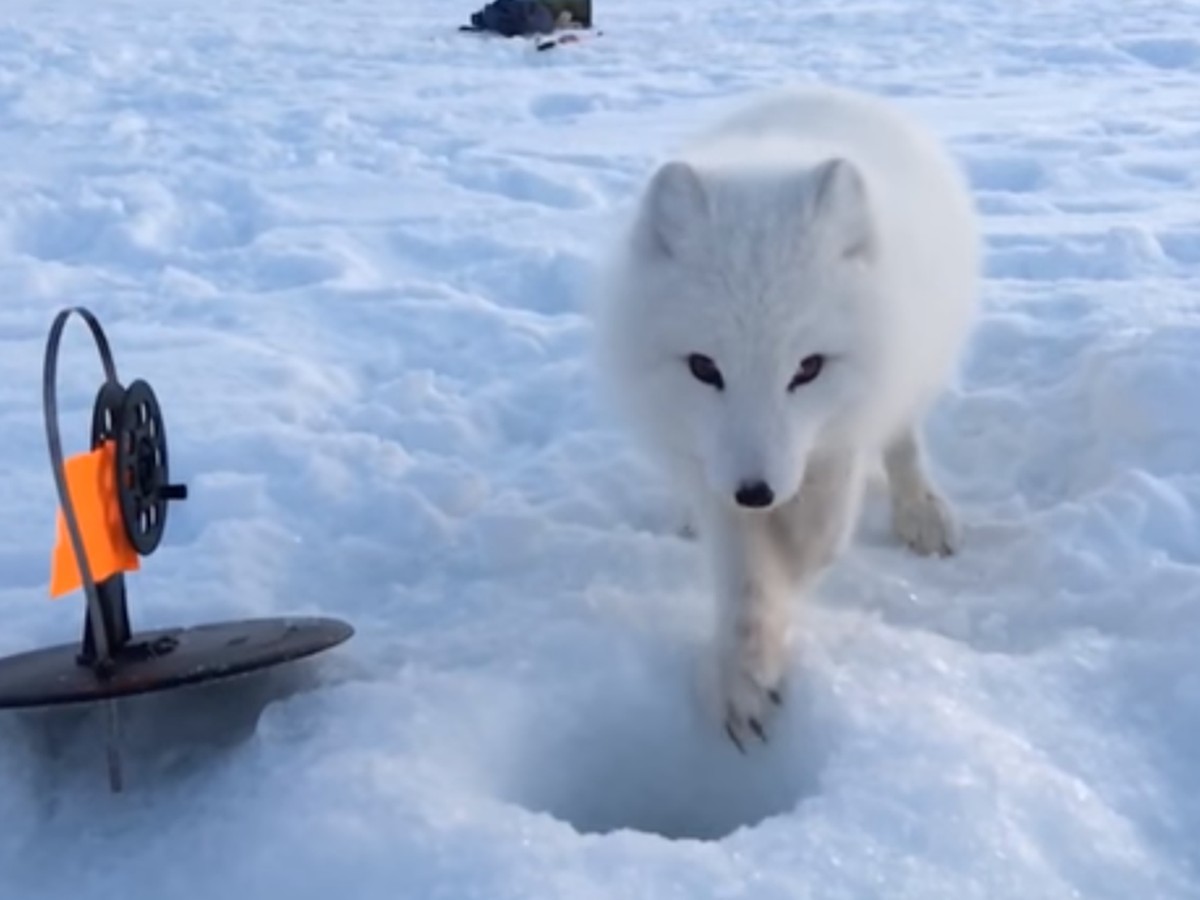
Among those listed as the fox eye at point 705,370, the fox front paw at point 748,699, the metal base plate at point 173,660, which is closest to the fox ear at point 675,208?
the fox eye at point 705,370

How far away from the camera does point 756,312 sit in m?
2.38

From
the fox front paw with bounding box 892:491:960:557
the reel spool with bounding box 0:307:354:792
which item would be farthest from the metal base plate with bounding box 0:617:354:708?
the fox front paw with bounding box 892:491:960:557

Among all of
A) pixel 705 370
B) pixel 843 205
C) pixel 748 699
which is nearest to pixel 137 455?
pixel 705 370

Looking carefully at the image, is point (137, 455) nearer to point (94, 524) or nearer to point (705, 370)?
point (94, 524)

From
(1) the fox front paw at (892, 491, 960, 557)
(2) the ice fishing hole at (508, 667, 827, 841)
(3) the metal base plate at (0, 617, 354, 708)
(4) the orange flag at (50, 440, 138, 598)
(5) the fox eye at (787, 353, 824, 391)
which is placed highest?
(5) the fox eye at (787, 353, 824, 391)

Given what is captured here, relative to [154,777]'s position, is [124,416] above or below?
above

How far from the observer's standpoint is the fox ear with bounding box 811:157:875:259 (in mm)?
2461

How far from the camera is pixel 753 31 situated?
10680 millimetres

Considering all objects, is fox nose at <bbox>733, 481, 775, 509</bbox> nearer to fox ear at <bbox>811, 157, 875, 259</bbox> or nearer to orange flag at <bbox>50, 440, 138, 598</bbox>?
fox ear at <bbox>811, 157, 875, 259</bbox>

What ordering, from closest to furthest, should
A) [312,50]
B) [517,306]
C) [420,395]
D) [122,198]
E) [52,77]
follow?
1. [420,395]
2. [517,306]
3. [122,198]
4. [52,77]
5. [312,50]

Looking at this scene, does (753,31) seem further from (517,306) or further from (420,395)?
(420,395)

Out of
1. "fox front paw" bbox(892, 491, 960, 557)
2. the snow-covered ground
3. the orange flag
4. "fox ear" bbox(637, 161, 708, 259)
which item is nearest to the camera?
the snow-covered ground

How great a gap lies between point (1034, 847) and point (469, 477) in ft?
5.65

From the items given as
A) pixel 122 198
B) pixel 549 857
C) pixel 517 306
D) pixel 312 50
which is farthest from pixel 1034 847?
pixel 312 50
